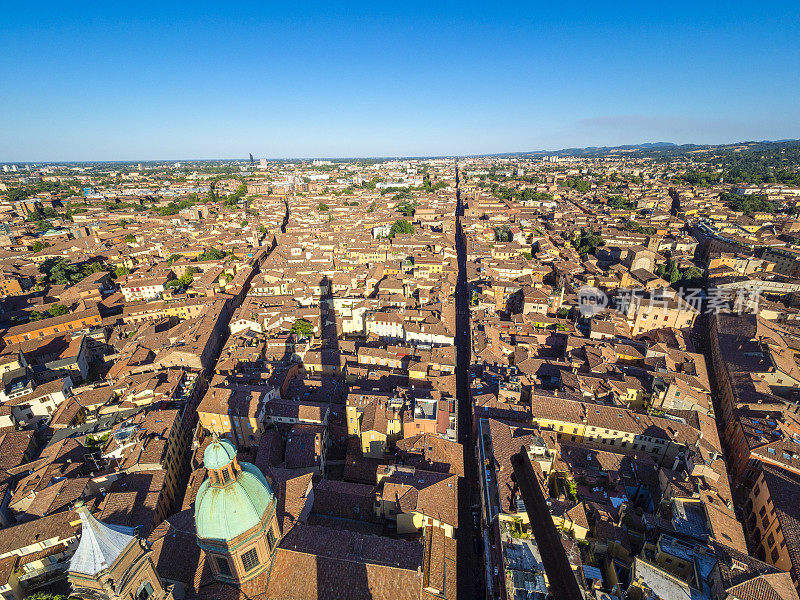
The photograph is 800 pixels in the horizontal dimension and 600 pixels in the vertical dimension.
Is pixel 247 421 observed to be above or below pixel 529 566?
above

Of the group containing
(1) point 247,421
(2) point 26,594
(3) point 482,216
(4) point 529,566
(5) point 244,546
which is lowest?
(2) point 26,594

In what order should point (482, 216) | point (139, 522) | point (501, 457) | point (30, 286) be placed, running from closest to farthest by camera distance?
point (139, 522), point (501, 457), point (30, 286), point (482, 216)

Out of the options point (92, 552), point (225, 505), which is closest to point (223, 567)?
point (225, 505)

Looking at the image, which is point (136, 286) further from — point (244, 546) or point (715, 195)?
point (715, 195)

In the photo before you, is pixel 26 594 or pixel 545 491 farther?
pixel 545 491

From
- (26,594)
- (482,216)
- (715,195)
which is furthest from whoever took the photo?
(715,195)

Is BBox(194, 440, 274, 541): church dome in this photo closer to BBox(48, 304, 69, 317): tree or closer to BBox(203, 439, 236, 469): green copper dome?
BBox(203, 439, 236, 469): green copper dome

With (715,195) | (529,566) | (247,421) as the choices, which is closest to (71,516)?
(247,421)
